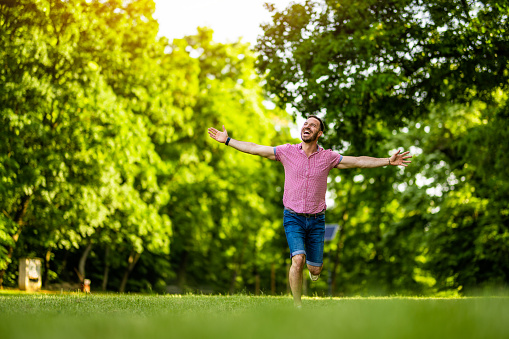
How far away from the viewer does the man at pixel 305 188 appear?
7238 millimetres

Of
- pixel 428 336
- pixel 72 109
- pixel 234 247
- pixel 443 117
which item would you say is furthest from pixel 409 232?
pixel 428 336

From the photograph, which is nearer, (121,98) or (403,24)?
(403,24)

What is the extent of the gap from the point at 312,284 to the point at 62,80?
2746 centimetres

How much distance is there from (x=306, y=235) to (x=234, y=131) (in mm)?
21538

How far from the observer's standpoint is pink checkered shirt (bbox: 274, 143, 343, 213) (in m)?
7.30

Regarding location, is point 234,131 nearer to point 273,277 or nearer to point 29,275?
point 29,275

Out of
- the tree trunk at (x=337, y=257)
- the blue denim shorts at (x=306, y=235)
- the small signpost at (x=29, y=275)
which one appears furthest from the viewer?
the tree trunk at (x=337, y=257)

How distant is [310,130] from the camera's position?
24.0 ft

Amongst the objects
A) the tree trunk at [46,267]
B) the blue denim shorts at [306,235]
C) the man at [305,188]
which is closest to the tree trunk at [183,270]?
the tree trunk at [46,267]

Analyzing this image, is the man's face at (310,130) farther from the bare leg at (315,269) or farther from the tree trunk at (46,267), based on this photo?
the tree trunk at (46,267)

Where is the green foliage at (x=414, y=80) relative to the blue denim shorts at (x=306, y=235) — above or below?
above

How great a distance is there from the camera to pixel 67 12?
1844 cm

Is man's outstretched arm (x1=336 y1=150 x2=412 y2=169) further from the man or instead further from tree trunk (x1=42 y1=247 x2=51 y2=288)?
tree trunk (x1=42 y1=247 x2=51 y2=288)

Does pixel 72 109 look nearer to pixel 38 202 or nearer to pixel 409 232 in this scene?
pixel 38 202
